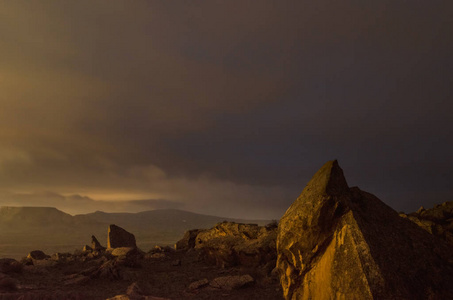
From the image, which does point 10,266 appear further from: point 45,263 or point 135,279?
point 135,279

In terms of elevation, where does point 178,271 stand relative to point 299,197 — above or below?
below

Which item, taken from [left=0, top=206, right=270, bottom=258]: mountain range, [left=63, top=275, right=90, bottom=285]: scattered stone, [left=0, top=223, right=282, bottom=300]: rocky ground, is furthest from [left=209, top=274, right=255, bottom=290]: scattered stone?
[left=0, top=206, right=270, bottom=258]: mountain range

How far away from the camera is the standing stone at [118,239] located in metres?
27.4

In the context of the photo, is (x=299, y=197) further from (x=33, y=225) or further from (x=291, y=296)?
(x=33, y=225)

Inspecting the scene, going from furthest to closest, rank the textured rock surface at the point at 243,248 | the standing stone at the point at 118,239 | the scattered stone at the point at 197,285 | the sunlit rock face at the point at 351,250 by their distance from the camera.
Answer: the standing stone at the point at 118,239
the textured rock surface at the point at 243,248
the scattered stone at the point at 197,285
the sunlit rock face at the point at 351,250

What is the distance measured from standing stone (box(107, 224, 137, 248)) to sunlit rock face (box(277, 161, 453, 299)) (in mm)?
22799

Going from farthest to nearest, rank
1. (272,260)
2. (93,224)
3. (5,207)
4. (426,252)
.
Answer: (5,207) < (93,224) < (272,260) < (426,252)

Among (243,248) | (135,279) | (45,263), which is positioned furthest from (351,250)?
(45,263)

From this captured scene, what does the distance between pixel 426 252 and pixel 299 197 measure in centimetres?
343

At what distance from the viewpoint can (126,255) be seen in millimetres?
20141

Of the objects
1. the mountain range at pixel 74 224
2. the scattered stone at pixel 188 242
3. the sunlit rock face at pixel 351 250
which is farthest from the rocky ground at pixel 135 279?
the mountain range at pixel 74 224

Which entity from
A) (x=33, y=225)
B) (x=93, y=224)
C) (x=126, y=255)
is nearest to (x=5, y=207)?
(x=33, y=225)

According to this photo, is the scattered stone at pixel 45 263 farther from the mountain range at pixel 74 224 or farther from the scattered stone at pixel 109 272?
the mountain range at pixel 74 224

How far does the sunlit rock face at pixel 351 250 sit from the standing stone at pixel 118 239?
74.8 ft
